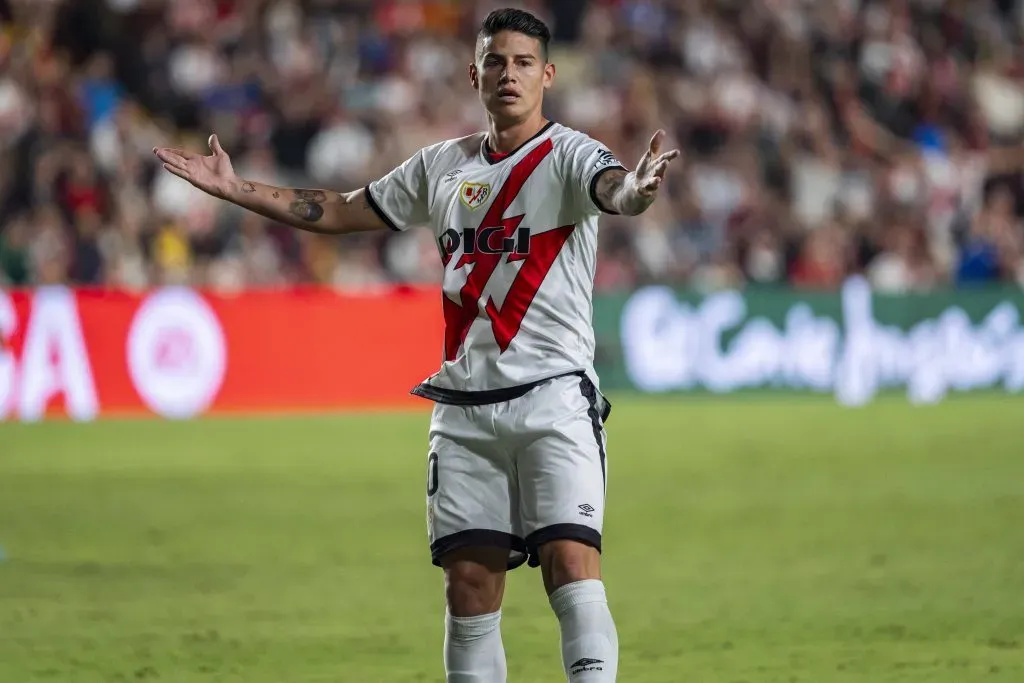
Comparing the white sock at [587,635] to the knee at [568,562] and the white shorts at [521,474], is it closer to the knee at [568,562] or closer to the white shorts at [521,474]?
the knee at [568,562]

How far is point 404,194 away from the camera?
18.2 feet

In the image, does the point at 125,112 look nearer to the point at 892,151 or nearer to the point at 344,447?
the point at 344,447

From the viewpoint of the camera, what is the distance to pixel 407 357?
61.0 feet

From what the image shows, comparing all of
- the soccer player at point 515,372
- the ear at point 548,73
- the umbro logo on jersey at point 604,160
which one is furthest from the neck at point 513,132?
the umbro logo on jersey at point 604,160

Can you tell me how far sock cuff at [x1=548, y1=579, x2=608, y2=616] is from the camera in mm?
4906

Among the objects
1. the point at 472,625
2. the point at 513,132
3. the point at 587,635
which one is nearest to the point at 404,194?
the point at 513,132

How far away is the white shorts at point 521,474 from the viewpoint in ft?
16.4

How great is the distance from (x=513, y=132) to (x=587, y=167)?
35 cm

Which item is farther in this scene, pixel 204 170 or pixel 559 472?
pixel 204 170

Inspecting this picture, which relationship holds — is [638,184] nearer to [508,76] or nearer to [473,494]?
[508,76]

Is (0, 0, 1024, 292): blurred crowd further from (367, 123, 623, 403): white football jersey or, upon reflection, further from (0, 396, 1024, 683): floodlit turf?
(367, 123, 623, 403): white football jersey

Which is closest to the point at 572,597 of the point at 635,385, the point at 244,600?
the point at 244,600

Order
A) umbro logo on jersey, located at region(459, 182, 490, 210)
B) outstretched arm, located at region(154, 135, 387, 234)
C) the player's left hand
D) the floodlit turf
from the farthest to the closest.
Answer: the floodlit turf → outstretched arm, located at region(154, 135, 387, 234) → umbro logo on jersey, located at region(459, 182, 490, 210) → the player's left hand

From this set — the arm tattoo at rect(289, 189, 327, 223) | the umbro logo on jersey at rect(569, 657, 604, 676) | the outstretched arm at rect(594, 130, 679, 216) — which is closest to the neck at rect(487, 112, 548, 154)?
the outstretched arm at rect(594, 130, 679, 216)
